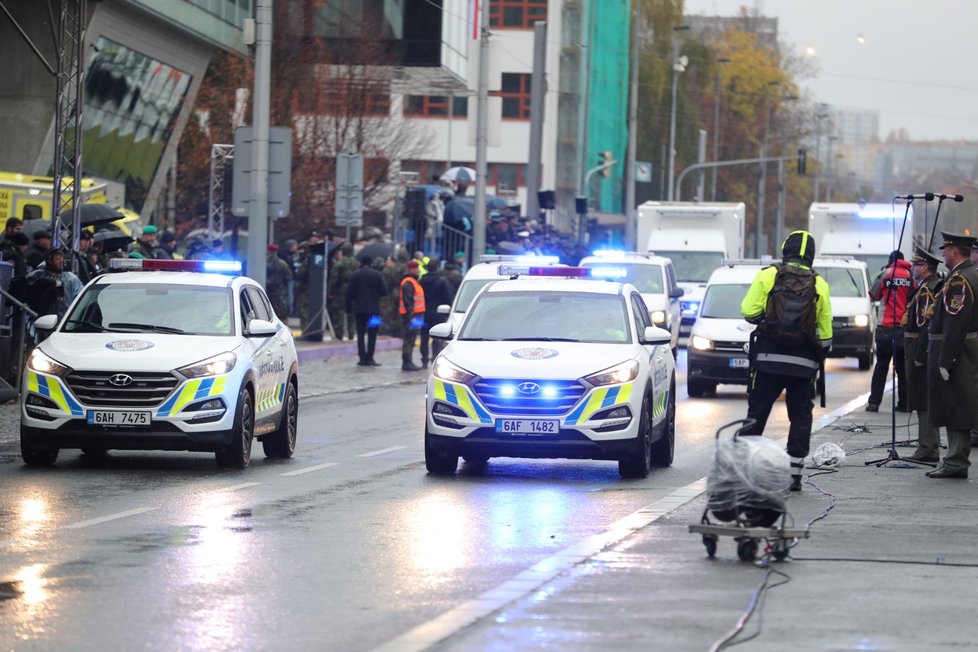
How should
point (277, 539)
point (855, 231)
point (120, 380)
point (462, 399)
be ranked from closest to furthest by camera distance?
point (277, 539) → point (462, 399) → point (120, 380) → point (855, 231)

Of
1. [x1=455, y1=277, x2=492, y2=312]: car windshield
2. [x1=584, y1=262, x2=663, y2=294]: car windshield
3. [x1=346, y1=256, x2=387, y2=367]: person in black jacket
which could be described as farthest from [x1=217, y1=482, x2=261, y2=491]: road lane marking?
[x1=584, y1=262, x2=663, y2=294]: car windshield

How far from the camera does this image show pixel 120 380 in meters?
15.2

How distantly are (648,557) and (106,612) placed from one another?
3149 mm

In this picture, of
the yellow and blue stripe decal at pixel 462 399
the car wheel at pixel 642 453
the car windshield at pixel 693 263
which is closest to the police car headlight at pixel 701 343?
the car wheel at pixel 642 453

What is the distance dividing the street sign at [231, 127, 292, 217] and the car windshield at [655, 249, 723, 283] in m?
16.8

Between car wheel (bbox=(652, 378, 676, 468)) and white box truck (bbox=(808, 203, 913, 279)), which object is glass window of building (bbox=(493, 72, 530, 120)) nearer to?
white box truck (bbox=(808, 203, 913, 279))

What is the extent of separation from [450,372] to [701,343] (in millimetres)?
12701

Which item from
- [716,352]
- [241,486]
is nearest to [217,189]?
[716,352]

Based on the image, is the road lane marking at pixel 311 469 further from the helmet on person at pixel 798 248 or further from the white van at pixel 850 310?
the white van at pixel 850 310

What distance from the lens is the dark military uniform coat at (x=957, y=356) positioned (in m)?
14.7

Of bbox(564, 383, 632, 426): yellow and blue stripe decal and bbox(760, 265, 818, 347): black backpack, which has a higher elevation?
bbox(760, 265, 818, 347): black backpack

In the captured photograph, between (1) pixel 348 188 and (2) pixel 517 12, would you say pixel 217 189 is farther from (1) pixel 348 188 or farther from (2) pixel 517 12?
(2) pixel 517 12

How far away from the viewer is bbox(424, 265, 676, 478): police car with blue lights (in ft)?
49.1

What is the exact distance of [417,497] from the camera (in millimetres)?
13781
